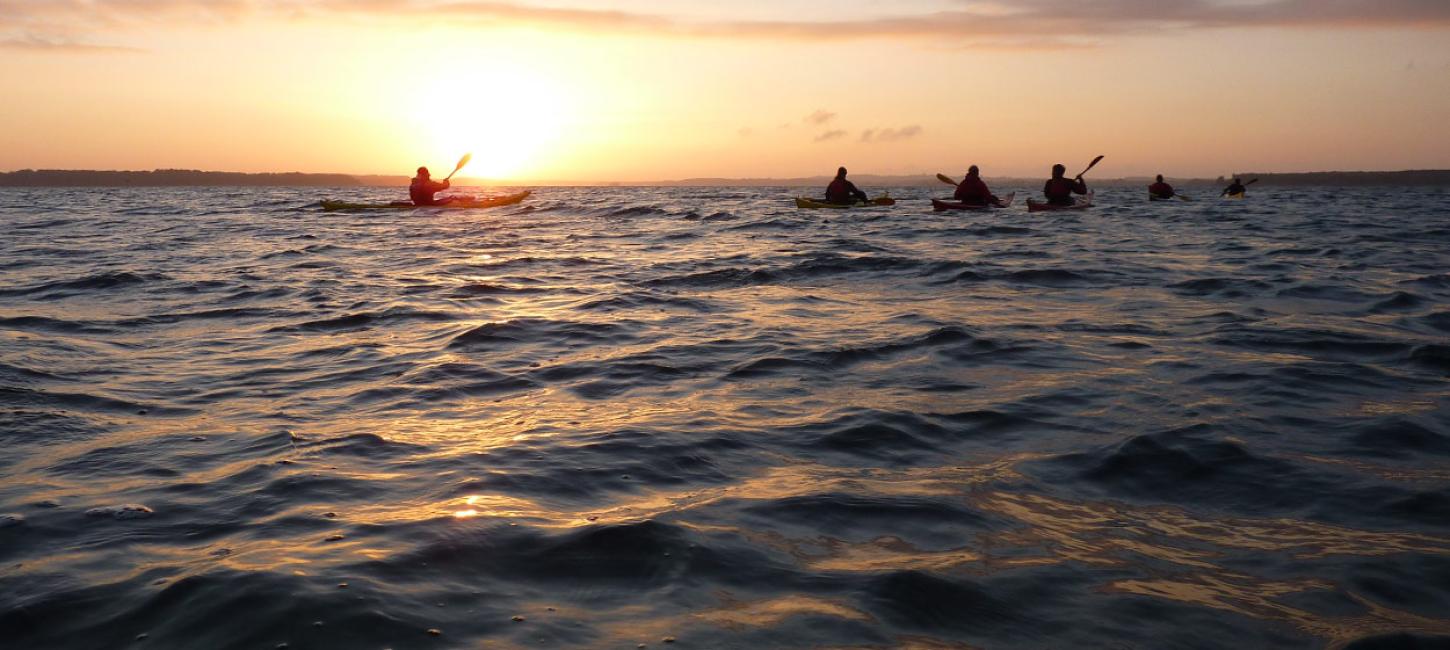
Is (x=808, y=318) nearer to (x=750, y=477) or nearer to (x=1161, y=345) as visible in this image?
(x=1161, y=345)

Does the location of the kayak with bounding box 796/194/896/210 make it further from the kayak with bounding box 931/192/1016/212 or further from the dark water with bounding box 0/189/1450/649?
the dark water with bounding box 0/189/1450/649

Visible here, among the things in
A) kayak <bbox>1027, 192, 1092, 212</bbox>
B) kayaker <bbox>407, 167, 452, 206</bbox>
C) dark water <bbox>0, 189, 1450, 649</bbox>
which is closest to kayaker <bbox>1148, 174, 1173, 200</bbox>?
kayak <bbox>1027, 192, 1092, 212</bbox>

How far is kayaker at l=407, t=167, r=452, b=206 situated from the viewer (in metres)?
31.5

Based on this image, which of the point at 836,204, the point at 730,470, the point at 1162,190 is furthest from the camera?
the point at 1162,190

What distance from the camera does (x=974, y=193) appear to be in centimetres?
2894

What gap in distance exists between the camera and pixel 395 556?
4.11 m

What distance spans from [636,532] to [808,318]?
22.4 feet

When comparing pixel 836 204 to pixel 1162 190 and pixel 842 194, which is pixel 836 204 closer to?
pixel 842 194

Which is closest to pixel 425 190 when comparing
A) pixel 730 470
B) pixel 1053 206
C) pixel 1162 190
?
pixel 1053 206

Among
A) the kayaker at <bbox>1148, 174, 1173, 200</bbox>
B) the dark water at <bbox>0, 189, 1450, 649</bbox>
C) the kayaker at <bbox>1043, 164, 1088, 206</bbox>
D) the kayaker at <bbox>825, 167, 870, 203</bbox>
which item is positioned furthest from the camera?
the kayaker at <bbox>1148, 174, 1173, 200</bbox>

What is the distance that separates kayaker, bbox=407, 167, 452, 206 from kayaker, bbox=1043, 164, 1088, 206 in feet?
61.0

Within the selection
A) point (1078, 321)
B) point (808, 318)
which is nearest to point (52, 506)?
point (808, 318)

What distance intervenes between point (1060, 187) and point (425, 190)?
64.9ft

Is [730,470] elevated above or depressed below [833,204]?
below
